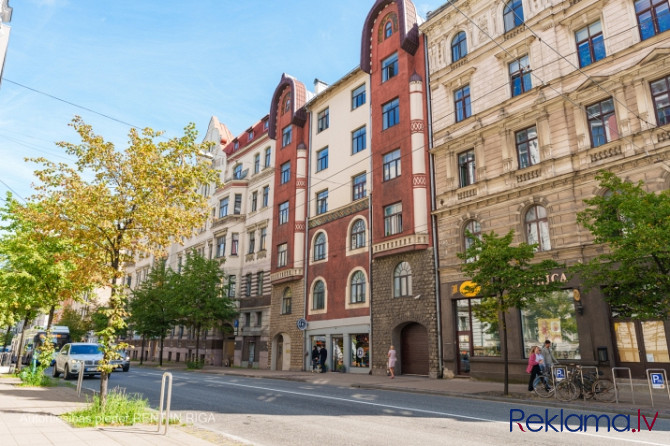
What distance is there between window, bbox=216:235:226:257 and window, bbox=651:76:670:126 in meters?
34.6

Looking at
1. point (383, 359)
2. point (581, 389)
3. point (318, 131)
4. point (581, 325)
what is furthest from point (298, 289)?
point (581, 389)

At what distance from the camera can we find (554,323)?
18734 mm

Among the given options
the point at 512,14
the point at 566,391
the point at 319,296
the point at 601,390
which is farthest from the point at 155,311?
the point at 601,390

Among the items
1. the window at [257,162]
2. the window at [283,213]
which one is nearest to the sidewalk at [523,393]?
the window at [283,213]

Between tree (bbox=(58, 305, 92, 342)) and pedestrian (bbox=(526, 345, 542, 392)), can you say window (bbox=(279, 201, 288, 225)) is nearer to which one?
pedestrian (bbox=(526, 345, 542, 392))

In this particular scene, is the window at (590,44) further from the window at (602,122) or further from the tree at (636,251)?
the tree at (636,251)

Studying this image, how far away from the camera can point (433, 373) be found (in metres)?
22.6

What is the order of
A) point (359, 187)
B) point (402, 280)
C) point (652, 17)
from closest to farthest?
point (652, 17), point (402, 280), point (359, 187)

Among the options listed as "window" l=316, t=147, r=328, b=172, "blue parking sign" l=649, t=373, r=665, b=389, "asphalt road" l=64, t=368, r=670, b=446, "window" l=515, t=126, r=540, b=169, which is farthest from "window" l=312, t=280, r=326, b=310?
"blue parking sign" l=649, t=373, r=665, b=389

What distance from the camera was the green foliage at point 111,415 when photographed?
8750 millimetres

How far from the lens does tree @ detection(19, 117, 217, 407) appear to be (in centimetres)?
1089

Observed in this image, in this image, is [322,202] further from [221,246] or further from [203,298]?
[221,246]

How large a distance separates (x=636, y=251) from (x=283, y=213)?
87.4 ft

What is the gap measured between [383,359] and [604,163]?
14402 mm
